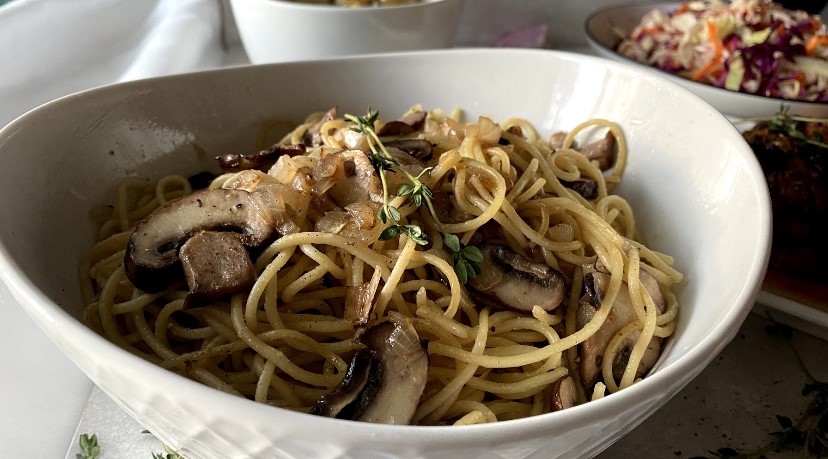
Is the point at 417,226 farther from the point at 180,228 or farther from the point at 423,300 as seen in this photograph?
the point at 180,228

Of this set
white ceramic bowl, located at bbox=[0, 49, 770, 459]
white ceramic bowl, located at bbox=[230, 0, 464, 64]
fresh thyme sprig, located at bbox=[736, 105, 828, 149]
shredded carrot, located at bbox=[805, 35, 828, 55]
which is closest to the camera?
white ceramic bowl, located at bbox=[0, 49, 770, 459]

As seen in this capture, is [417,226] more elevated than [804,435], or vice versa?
[417,226]

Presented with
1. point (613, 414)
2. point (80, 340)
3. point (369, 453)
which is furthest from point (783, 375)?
point (80, 340)

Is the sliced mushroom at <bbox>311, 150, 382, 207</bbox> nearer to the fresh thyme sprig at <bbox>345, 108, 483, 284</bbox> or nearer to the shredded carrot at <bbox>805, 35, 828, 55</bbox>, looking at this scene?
the fresh thyme sprig at <bbox>345, 108, 483, 284</bbox>

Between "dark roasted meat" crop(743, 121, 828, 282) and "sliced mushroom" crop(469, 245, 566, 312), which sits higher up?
"sliced mushroom" crop(469, 245, 566, 312)

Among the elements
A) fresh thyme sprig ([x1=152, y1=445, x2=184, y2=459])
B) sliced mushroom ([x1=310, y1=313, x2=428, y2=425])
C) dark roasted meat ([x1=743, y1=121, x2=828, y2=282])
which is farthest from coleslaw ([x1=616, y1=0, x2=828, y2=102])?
fresh thyme sprig ([x1=152, y1=445, x2=184, y2=459])

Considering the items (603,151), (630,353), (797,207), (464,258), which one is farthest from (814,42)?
(464,258)

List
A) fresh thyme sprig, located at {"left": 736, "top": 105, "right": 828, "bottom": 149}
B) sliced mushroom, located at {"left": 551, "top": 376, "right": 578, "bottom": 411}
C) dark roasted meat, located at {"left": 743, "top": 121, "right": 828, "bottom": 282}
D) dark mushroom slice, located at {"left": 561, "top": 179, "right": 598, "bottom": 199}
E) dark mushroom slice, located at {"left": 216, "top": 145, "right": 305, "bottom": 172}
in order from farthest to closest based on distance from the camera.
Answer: fresh thyme sprig, located at {"left": 736, "top": 105, "right": 828, "bottom": 149}
dark roasted meat, located at {"left": 743, "top": 121, "right": 828, "bottom": 282}
dark mushroom slice, located at {"left": 561, "top": 179, "right": 598, "bottom": 199}
dark mushroom slice, located at {"left": 216, "top": 145, "right": 305, "bottom": 172}
sliced mushroom, located at {"left": 551, "top": 376, "right": 578, "bottom": 411}
